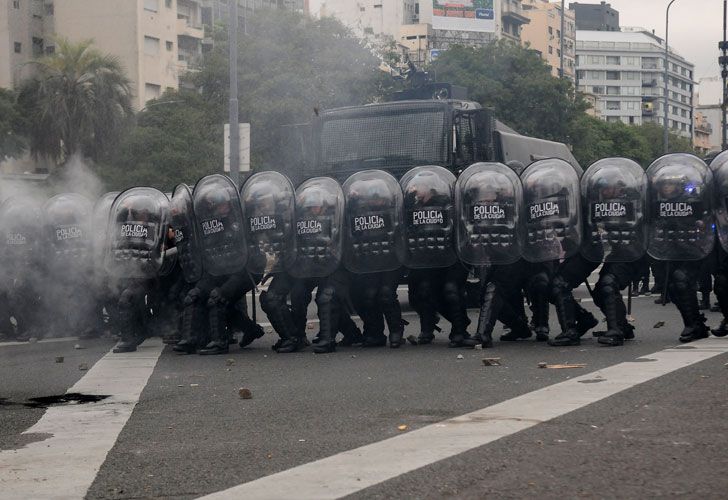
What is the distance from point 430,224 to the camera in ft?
41.0

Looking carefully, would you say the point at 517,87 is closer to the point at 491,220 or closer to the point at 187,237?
the point at 187,237

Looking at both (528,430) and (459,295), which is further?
(459,295)

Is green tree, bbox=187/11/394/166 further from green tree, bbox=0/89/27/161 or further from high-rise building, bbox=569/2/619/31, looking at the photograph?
high-rise building, bbox=569/2/619/31

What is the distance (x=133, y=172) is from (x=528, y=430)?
3790 cm

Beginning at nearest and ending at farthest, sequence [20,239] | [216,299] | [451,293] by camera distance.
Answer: [451,293]
[216,299]
[20,239]

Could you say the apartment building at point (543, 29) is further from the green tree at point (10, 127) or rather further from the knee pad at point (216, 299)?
the knee pad at point (216, 299)

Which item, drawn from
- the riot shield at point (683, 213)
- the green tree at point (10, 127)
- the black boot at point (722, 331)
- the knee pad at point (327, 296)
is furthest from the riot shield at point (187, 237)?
the green tree at point (10, 127)

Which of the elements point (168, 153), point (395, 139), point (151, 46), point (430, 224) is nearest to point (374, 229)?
point (430, 224)

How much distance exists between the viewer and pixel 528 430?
7.07m

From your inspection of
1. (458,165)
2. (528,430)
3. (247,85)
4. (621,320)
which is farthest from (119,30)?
(528,430)

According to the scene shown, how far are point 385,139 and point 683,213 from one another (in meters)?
5.89

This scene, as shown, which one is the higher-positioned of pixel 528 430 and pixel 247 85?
pixel 247 85

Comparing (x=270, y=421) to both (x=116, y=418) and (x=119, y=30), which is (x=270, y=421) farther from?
(x=119, y=30)

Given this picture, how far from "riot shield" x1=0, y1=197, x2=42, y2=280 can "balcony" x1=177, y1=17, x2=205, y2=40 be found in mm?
56089
